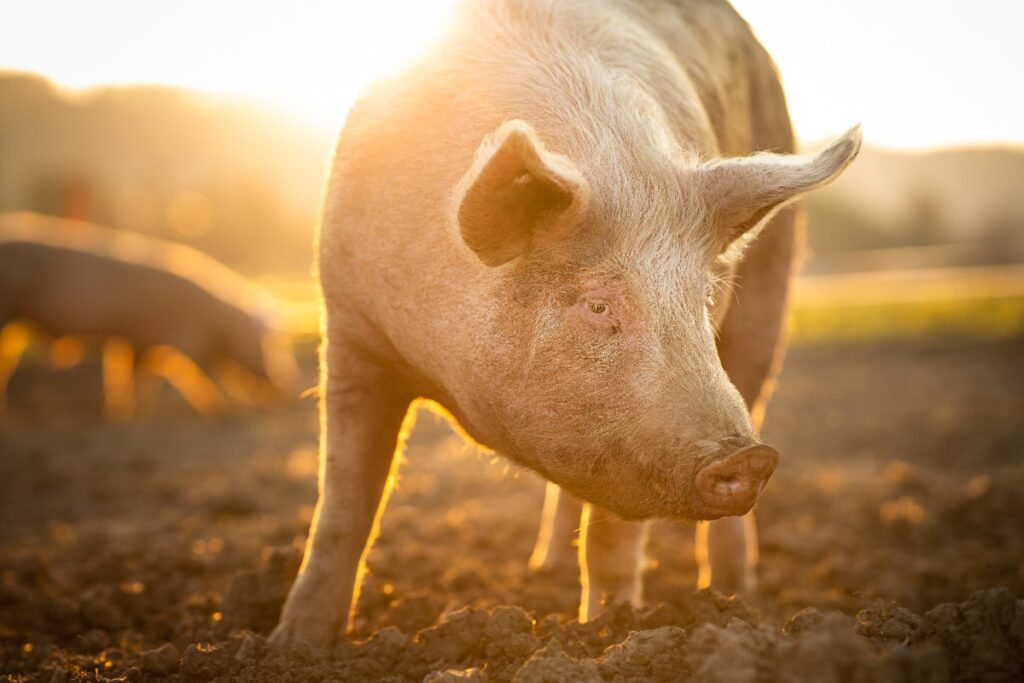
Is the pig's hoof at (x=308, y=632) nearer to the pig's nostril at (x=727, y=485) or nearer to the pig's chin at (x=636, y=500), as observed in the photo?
the pig's chin at (x=636, y=500)

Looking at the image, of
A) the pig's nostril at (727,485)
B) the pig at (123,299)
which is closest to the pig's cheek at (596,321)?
the pig's nostril at (727,485)

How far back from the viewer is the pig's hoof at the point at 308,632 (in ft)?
11.0

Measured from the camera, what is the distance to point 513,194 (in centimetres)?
263

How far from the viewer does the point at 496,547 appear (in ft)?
16.8

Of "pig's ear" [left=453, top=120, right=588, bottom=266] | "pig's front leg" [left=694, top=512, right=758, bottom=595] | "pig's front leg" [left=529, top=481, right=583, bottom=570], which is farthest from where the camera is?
"pig's front leg" [left=529, top=481, right=583, bottom=570]

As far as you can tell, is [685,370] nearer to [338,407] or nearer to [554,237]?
[554,237]

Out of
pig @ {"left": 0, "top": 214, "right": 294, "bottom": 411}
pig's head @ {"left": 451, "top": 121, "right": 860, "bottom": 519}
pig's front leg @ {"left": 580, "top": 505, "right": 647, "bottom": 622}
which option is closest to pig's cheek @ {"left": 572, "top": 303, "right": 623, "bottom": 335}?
pig's head @ {"left": 451, "top": 121, "right": 860, "bottom": 519}

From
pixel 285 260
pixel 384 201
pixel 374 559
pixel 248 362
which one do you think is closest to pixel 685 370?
pixel 384 201

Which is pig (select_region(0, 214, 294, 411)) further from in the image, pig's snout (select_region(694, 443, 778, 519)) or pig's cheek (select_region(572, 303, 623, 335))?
pig's snout (select_region(694, 443, 778, 519))

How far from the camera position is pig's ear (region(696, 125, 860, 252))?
2.87 m

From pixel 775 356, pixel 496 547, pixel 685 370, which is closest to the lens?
pixel 685 370

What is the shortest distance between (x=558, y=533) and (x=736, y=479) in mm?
2268

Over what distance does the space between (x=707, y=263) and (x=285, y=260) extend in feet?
182

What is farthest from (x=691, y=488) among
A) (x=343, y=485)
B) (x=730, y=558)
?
(x=730, y=558)
